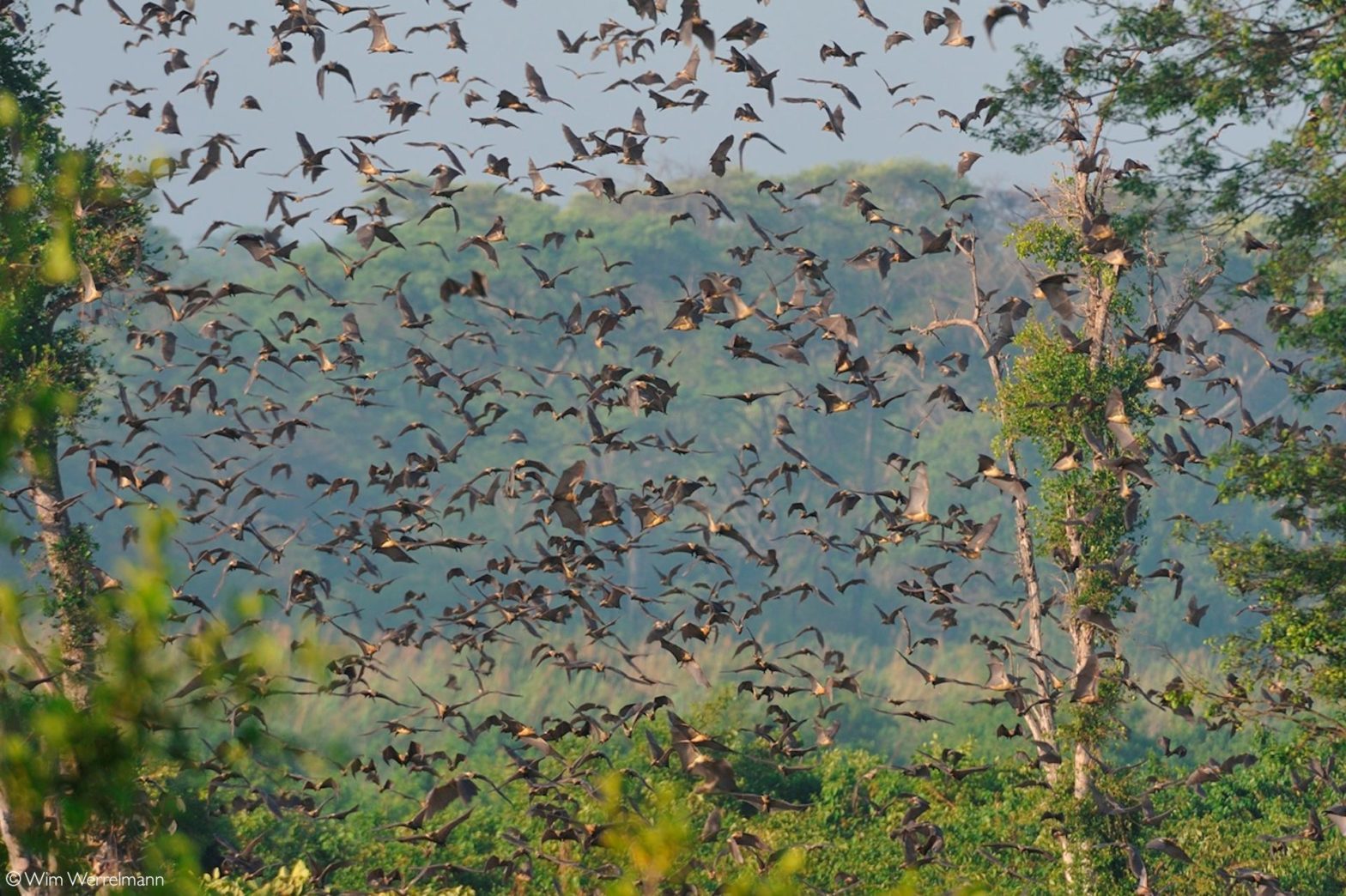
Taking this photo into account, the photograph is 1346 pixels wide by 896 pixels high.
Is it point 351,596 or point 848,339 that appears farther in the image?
point 351,596

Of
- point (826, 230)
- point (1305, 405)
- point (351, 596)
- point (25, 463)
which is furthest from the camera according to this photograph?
point (826, 230)

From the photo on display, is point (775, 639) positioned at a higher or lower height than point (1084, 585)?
lower

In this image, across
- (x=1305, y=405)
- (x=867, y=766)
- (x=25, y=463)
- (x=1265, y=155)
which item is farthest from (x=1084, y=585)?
(x=25, y=463)

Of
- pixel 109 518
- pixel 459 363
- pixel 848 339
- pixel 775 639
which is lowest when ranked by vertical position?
pixel 775 639

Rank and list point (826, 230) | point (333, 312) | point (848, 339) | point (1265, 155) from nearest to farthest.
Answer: point (848, 339)
point (1265, 155)
point (333, 312)
point (826, 230)

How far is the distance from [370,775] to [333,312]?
4183 cm

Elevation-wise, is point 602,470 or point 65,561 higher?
point 65,561

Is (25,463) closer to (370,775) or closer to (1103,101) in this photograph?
(370,775)

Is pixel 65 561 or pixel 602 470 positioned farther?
pixel 602 470

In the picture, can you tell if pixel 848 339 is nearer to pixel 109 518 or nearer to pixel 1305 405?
pixel 1305 405

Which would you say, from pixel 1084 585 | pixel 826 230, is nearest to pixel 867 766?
pixel 1084 585

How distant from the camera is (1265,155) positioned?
17.5m

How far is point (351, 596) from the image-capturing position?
49031mm

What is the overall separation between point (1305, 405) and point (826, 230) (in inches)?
1697
